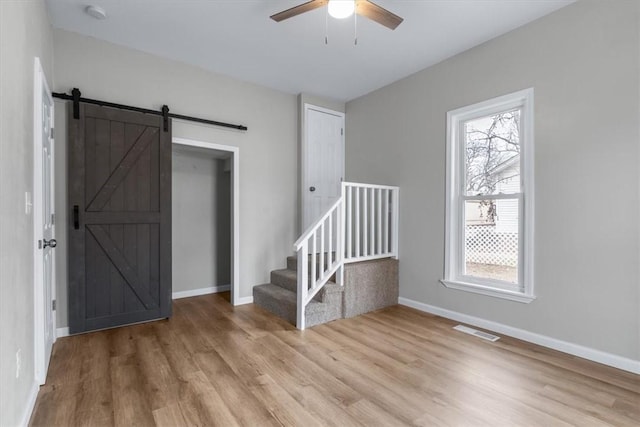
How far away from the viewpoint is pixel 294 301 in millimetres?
3363

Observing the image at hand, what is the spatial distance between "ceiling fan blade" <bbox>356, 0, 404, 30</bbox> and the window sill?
8.28ft

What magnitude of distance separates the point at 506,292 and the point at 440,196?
1167mm

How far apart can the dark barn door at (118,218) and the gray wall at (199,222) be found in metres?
Answer: 0.92

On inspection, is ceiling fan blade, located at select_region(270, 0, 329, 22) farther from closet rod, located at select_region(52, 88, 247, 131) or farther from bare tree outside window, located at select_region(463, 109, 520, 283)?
bare tree outside window, located at select_region(463, 109, 520, 283)

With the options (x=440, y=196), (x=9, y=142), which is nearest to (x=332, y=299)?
(x=440, y=196)

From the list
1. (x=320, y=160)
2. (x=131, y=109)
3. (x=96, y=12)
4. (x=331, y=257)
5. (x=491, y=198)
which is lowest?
(x=331, y=257)

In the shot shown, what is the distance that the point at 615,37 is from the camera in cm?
236

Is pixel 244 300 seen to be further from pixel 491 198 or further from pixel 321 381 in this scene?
pixel 491 198

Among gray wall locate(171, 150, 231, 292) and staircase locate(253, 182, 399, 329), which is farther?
gray wall locate(171, 150, 231, 292)

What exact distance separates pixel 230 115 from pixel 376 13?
7.60 feet

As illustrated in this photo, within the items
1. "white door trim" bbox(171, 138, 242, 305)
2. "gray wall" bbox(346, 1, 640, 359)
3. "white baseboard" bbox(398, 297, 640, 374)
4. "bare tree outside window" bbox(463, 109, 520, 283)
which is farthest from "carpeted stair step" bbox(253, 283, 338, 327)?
"bare tree outside window" bbox(463, 109, 520, 283)

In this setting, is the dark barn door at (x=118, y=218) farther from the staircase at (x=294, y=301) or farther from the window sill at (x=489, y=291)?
the window sill at (x=489, y=291)

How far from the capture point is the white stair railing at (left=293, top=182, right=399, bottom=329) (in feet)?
10.3

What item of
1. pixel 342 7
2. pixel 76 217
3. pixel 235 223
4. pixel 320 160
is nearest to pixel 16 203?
pixel 76 217
